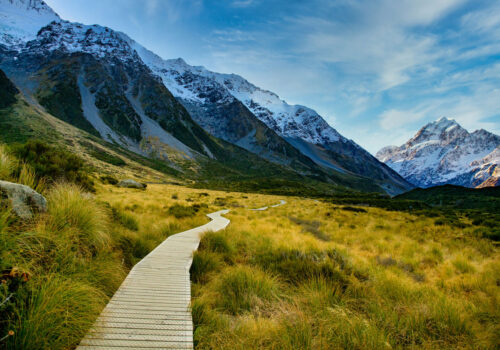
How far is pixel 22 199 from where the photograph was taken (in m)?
4.41

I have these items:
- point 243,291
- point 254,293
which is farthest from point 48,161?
point 254,293

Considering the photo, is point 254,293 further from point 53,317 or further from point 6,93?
point 6,93

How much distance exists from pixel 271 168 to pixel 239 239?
7281 inches

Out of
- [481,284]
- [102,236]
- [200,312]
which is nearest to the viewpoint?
[200,312]

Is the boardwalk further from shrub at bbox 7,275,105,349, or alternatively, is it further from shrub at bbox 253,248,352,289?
shrub at bbox 253,248,352,289

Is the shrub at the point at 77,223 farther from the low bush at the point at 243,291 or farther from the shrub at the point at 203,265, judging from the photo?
the low bush at the point at 243,291

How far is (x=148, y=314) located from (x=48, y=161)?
11.3 m

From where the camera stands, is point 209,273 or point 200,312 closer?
point 200,312

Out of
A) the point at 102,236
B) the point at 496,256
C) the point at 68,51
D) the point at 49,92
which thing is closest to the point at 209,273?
the point at 102,236

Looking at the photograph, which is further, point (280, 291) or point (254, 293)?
point (280, 291)

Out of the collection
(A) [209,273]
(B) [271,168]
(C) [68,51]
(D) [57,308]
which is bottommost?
(A) [209,273]

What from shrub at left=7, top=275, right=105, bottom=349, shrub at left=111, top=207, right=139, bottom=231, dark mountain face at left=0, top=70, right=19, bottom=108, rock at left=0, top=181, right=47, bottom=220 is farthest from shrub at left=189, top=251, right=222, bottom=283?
dark mountain face at left=0, top=70, right=19, bottom=108

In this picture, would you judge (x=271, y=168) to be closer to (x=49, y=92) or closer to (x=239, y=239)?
(x=49, y=92)

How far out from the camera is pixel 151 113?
623 ft
